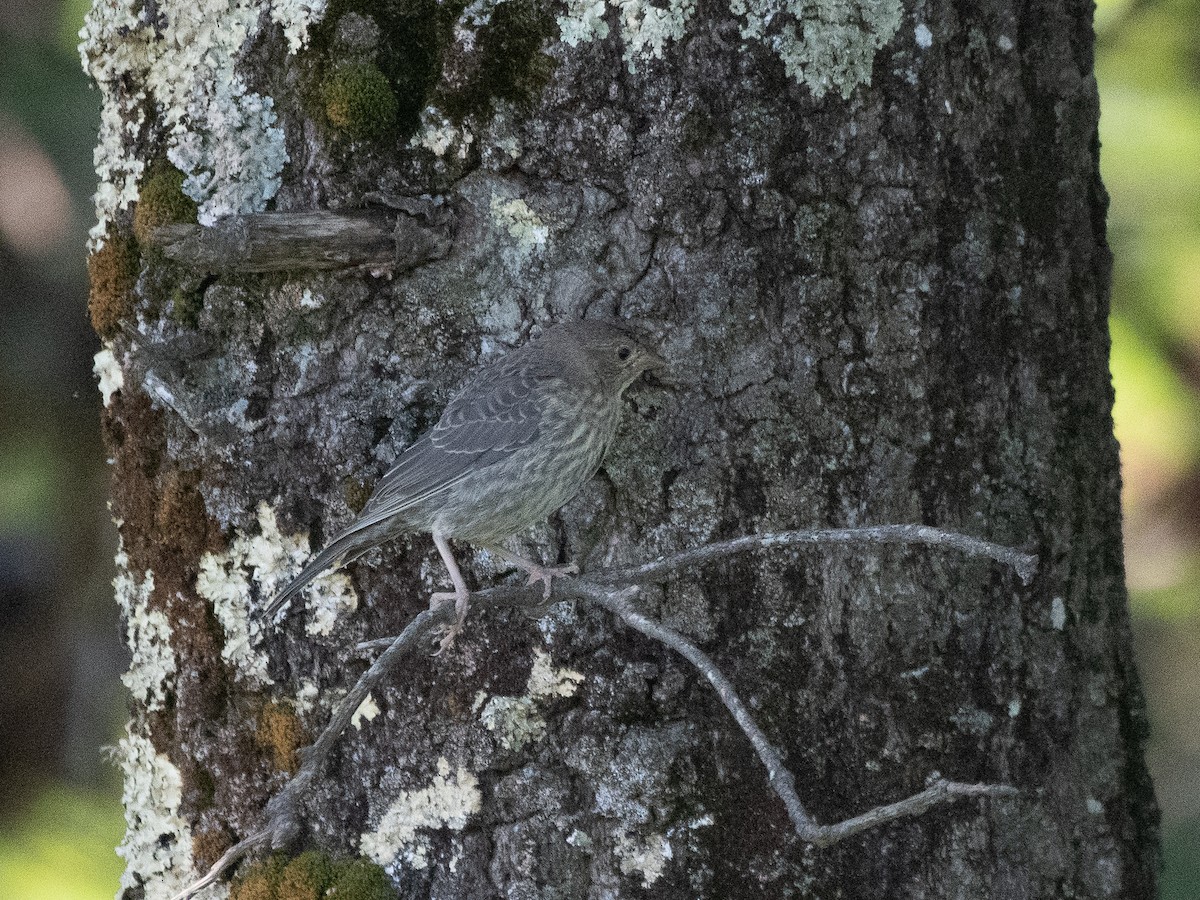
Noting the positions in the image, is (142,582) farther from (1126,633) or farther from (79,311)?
(79,311)

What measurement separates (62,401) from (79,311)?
0.43 m

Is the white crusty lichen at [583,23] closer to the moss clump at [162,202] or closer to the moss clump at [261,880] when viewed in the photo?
the moss clump at [162,202]

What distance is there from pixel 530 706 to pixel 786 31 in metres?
1.69

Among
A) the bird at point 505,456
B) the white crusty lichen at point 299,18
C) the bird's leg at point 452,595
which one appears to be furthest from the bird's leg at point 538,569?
the white crusty lichen at point 299,18

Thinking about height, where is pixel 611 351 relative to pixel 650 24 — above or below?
below

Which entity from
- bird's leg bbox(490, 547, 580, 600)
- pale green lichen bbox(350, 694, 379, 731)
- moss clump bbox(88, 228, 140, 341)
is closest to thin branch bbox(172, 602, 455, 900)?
bird's leg bbox(490, 547, 580, 600)

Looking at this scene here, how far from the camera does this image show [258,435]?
10.3 feet

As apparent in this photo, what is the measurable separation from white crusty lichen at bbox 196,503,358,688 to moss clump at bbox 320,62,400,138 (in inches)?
37.6

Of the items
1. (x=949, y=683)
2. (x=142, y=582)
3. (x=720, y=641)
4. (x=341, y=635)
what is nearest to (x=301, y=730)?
(x=341, y=635)

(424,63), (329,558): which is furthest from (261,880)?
(424,63)

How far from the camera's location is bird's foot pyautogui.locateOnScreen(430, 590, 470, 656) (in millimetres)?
2744

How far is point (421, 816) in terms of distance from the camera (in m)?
2.99

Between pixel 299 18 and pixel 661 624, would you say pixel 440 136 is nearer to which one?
pixel 299 18

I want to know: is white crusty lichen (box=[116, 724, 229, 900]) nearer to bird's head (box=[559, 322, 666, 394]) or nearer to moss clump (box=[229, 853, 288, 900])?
moss clump (box=[229, 853, 288, 900])
